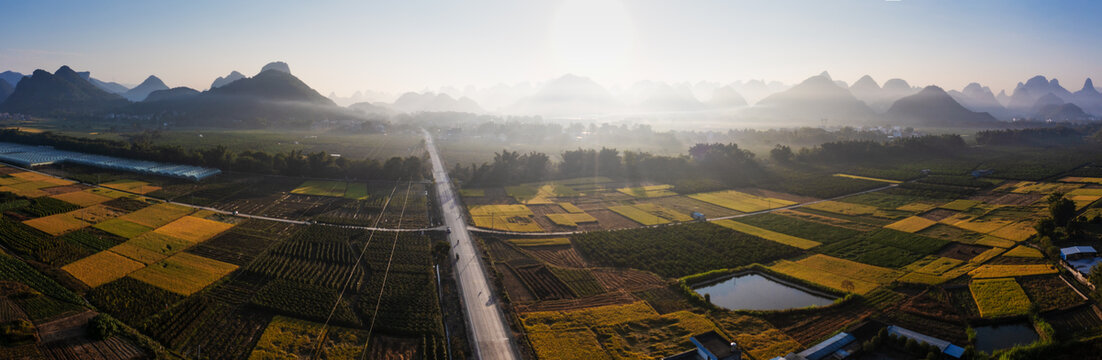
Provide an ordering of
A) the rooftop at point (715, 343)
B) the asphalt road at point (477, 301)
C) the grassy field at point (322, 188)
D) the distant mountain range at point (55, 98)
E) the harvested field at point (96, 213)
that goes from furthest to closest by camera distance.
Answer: the distant mountain range at point (55, 98) → the grassy field at point (322, 188) → the harvested field at point (96, 213) → the asphalt road at point (477, 301) → the rooftop at point (715, 343)

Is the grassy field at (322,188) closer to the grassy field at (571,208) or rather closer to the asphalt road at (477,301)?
the asphalt road at (477,301)

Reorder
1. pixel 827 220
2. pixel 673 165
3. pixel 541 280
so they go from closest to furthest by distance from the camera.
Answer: pixel 541 280, pixel 827 220, pixel 673 165

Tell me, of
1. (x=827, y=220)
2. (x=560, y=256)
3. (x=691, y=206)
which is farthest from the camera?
(x=691, y=206)

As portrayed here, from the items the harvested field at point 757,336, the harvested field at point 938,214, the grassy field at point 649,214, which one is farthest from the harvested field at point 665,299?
the harvested field at point 938,214

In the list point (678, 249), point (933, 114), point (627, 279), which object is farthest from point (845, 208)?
point (933, 114)

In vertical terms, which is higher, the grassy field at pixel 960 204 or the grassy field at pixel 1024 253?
the grassy field at pixel 960 204

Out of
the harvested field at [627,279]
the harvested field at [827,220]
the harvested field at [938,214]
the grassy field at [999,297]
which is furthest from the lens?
the harvested field at [938,214]

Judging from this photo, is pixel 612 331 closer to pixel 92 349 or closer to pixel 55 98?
pixel 92 349
